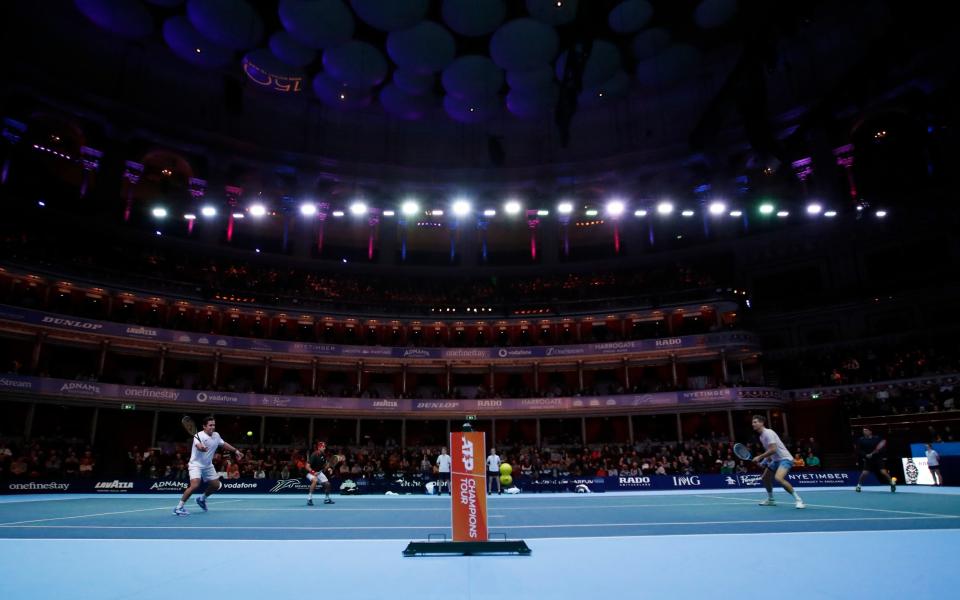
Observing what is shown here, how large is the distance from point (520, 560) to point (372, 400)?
30526 millimetres

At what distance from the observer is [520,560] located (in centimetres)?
539

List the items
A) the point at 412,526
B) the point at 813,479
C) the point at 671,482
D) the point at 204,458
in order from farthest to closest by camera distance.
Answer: the point at 671,482 < the point at 813,479 < the point at 204,458 < the point at 412,526

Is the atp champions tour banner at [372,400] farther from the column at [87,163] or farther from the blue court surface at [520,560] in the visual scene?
the blue court surface at [520,560]

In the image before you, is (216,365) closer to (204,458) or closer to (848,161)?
(204,458)

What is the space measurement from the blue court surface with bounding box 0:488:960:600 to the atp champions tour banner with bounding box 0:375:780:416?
74.1 feet

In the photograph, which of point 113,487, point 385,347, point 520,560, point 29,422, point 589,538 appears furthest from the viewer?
point 385,347

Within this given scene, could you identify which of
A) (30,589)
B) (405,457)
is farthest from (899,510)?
(405,457)

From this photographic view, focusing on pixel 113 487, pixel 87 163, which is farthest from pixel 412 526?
pixel 87 163

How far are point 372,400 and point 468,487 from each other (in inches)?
1165

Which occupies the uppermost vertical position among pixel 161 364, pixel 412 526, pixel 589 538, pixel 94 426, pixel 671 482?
pixel 161 364

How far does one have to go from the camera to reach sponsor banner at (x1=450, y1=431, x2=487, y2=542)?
6.14 metres

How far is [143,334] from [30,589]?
3075 cm

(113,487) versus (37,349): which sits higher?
(37,349)

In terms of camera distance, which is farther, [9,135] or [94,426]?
[9,135]
